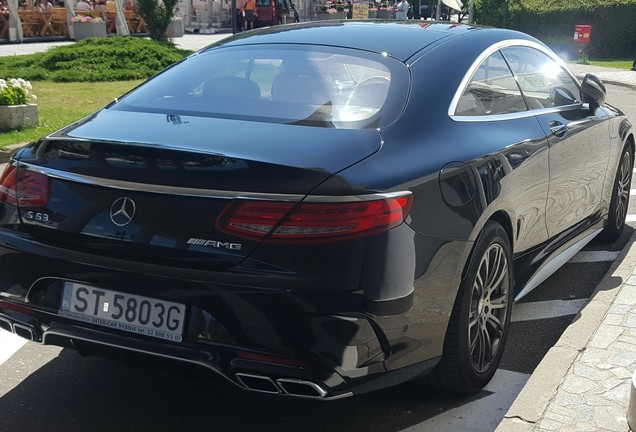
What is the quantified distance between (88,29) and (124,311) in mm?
30454

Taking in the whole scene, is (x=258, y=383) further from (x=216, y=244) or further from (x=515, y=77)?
(x=515, y=77)

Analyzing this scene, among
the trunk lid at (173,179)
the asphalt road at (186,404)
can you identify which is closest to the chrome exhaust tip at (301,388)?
the asphalt road at (186,404)

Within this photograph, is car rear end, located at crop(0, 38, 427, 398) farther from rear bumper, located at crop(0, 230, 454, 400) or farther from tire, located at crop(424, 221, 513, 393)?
tire, located at crop(424, 221, 513, 393)

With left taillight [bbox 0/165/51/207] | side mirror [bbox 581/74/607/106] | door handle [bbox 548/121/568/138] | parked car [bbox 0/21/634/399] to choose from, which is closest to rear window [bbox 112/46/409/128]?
parked car [bbox 0/21/634/399]

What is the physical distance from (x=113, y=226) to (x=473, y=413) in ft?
5.62

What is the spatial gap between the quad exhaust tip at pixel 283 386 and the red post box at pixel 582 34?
103 feet

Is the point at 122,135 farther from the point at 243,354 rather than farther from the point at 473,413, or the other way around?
the point at 473,413

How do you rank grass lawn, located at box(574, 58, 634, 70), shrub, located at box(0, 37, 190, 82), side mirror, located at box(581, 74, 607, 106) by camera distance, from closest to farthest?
side mirror, located at box(581, 74, 607, 106) → shrub, located at box(0, 37, 190, 82) → grass lawn, located at box(574, 58, 634, 70)

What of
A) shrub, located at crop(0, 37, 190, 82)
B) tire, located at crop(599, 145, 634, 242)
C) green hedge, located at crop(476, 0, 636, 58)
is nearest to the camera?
tire, located at crop(599, 145, 634, 242)

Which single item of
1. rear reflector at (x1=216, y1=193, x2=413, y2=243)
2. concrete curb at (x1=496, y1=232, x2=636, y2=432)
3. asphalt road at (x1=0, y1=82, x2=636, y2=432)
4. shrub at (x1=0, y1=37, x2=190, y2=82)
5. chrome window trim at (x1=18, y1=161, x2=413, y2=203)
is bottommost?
shrub at (x1=0, y1=37, x2=190, y2=82)

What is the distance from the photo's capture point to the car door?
16.9 feet

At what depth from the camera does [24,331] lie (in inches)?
150

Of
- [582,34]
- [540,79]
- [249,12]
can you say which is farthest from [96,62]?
[249,12]

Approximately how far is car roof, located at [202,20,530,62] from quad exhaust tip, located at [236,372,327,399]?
1642 mm
